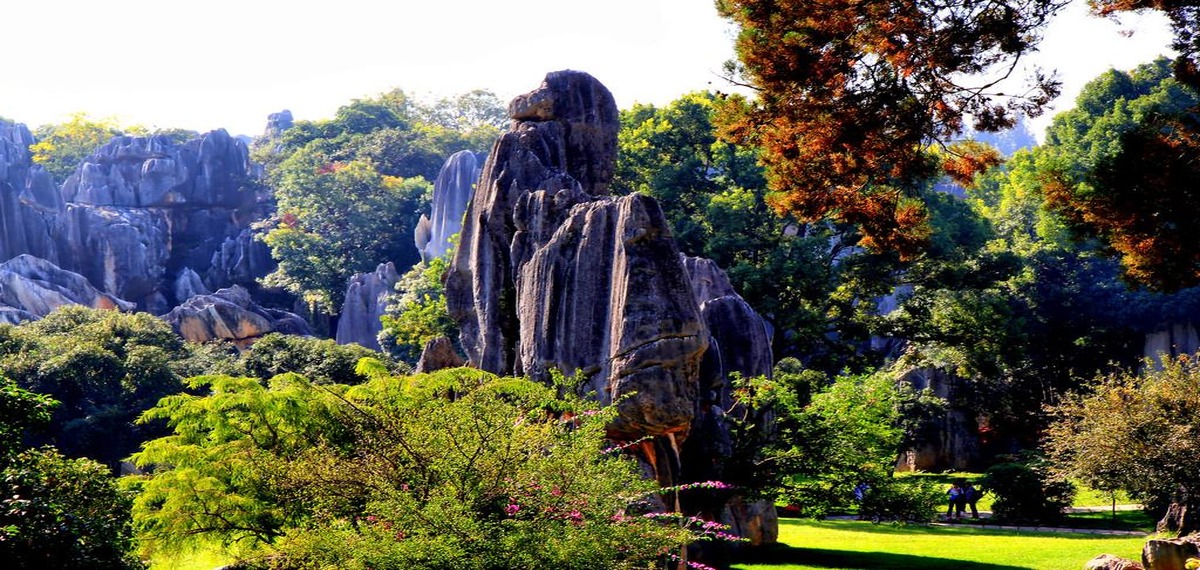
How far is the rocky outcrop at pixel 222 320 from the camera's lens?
54.4 m

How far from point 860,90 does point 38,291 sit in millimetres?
50285

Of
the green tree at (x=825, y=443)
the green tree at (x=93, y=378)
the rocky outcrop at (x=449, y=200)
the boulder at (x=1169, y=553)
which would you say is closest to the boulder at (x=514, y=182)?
the green tree at (x=825, y=443)

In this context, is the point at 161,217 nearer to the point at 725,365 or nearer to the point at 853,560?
the point at 725,365

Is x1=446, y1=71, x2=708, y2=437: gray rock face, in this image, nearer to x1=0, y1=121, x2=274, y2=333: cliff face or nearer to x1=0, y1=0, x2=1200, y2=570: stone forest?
x1=0, y1=0, x2=1200, y2=570: stone forest

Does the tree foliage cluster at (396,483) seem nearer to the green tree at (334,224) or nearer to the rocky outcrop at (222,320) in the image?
the rocky outcrop at (222,320)

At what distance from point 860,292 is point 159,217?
46759 millimetres

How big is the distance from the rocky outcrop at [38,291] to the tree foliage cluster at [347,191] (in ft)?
28.9

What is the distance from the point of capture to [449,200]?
62188 millimetres

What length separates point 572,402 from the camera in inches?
646

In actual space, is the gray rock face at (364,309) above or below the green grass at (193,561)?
above

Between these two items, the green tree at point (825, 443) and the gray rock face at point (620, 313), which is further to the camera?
the green tree at point (825, 443)

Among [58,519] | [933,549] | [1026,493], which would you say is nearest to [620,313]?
[58,519]

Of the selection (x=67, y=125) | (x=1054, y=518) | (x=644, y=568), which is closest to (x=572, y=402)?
(x=644, y=568)

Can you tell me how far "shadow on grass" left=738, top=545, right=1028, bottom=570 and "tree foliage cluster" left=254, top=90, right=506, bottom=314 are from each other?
43449 mm
